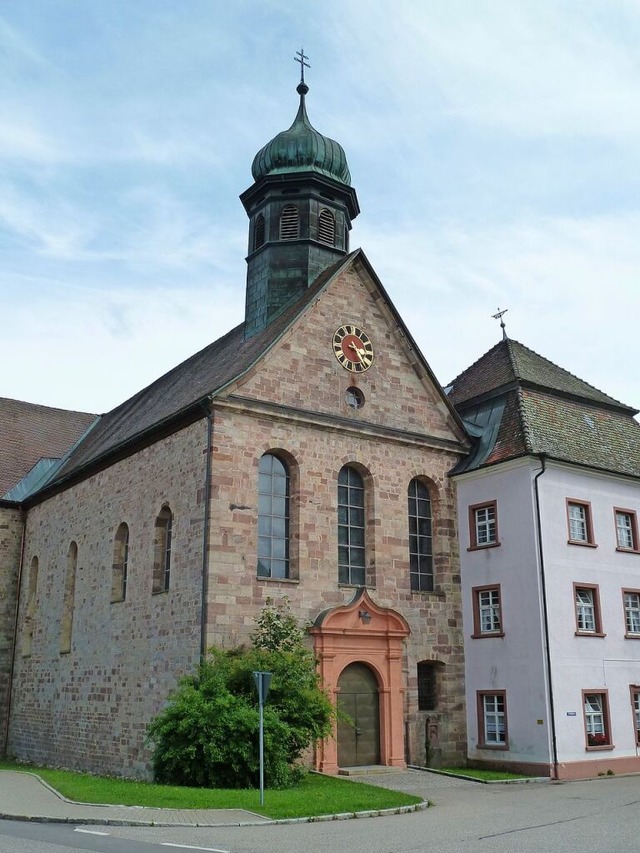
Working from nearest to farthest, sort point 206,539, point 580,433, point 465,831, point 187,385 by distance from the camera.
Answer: point 465,831, point 206,539, point 580,433, point 187,385

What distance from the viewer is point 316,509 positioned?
22.8 meters

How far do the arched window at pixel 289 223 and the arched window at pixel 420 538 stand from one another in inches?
324

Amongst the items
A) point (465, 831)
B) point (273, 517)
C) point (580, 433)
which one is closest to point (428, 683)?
point (273, 517)

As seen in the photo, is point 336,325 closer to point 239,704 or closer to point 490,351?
point 490,351

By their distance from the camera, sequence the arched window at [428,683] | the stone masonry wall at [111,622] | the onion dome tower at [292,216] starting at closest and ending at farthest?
the stone masonry wall at [111,622] < the arched window at [428,683] < the onion dome tower at [292,216]

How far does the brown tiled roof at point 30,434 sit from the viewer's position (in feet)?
111

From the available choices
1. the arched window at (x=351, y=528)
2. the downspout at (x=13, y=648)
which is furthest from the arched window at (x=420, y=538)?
the downspout at (x=13, y=648)

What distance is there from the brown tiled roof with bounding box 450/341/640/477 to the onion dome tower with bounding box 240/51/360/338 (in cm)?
585

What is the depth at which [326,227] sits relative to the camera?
2773 cm

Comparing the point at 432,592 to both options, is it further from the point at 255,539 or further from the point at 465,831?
the point at 465,831

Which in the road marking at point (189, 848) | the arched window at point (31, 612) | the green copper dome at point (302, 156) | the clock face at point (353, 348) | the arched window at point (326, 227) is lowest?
the road marking at point (189, 848)

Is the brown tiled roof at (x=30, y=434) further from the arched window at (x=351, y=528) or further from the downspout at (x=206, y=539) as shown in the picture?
the arched window at (x=351, y=528)

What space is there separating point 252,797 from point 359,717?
22.9ft

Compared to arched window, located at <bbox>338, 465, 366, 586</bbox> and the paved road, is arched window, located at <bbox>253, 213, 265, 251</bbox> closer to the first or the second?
arched window, located at <bbox>338, 465, 366, 586</bbox>
